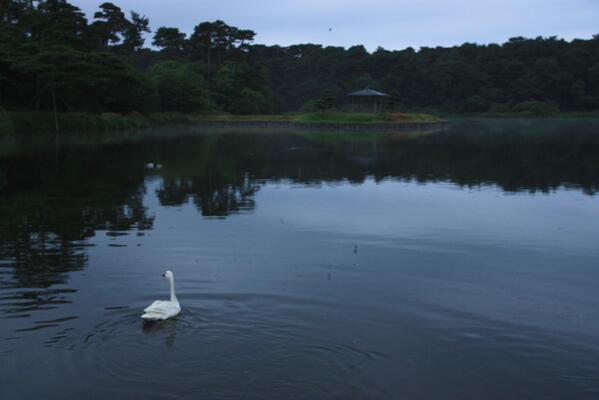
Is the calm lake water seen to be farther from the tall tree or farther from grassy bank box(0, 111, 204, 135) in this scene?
the tall tree

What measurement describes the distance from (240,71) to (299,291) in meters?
78.9

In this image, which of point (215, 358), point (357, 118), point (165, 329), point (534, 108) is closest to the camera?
point (215, 358)

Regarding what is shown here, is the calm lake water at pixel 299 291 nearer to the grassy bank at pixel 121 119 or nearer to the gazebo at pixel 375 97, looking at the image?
the grassy bank at pixel 121 119

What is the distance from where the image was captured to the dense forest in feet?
180

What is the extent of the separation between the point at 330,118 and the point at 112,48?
3360 cm

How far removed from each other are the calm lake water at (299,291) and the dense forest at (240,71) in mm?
36824

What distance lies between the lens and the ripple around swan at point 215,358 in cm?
642

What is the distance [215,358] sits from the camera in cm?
705

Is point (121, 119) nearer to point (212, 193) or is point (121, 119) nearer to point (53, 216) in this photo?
point (212, 193)

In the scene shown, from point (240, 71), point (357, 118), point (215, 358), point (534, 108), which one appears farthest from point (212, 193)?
point (534, 108)

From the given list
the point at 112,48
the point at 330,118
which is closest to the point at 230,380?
the point at 330,118

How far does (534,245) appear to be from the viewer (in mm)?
13352

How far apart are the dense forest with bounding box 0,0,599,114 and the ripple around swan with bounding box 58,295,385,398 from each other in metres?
44.8

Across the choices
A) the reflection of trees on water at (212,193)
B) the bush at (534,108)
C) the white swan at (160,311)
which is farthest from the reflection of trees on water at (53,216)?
the bush at (534,108)
